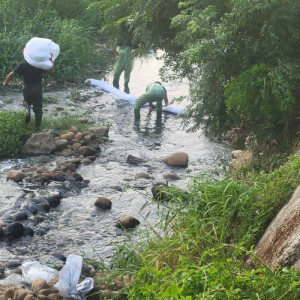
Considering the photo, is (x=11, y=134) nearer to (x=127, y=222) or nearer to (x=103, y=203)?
(x=103, y=203)

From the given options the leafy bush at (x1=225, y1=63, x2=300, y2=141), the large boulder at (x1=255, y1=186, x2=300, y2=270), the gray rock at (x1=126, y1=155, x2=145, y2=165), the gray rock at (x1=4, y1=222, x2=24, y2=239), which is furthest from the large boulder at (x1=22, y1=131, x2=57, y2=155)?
the large boulder at (x1=255, y1=186, x2=300, y2=270)

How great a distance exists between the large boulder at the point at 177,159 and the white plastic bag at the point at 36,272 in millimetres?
3501

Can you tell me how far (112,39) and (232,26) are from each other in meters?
4.14

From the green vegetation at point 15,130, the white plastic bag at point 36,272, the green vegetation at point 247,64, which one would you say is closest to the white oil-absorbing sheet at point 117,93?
the green vegetation at point 15,130

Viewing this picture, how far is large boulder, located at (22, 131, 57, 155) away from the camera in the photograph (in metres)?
9.04

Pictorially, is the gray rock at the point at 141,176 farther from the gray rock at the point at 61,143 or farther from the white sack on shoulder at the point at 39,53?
the white sack on shoulder at the point at 39,53

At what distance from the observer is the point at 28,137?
366 inches

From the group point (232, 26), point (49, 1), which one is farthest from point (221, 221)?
point (49, 1)

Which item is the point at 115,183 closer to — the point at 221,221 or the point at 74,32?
the point at 221,221

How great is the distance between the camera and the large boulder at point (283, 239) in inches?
169

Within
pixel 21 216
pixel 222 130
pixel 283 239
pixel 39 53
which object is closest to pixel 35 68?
pixel 39 53

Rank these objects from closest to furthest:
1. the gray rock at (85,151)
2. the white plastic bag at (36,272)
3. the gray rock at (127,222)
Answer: the white plastic bag at (36,272), the gray rock at (127,222), the gray rock at (85,151)

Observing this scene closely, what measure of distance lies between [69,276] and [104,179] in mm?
3168

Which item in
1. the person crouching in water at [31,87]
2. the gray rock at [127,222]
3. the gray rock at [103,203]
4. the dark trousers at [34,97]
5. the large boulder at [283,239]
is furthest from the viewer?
the dark trousers at [34,97]
